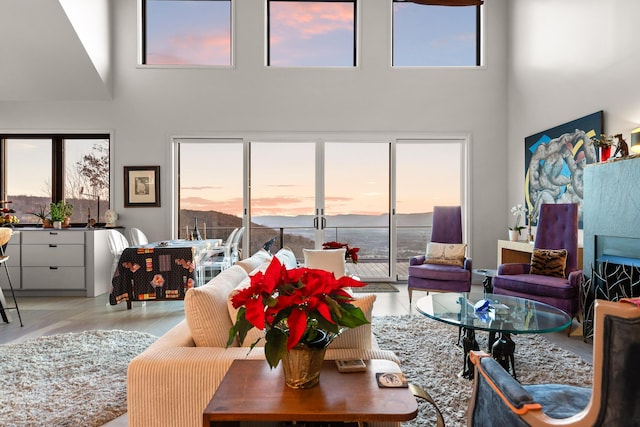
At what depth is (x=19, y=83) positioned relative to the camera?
5816 mm

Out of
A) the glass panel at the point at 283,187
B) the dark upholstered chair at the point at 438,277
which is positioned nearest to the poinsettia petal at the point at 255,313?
the dark upholstered chair at the point at 438,277

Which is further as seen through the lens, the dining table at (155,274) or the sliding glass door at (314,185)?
the sliding glass door at (314,185)

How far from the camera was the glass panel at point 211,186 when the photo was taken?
6.44 meters

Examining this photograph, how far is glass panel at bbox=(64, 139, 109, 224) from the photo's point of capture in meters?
6.28

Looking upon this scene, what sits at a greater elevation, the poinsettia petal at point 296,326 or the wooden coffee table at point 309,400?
the poinsettia petal at point 296,326

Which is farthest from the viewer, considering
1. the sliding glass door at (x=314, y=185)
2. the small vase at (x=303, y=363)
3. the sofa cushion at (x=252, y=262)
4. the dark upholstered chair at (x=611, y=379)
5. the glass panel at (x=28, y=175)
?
the sliding glass door at (x=314, y=185)

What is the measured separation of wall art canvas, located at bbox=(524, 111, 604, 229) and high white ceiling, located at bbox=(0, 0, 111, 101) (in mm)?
6302

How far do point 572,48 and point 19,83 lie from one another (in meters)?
7.46

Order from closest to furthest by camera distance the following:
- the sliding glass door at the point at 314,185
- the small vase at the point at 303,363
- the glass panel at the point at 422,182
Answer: the small vase at the point at 303,363, the sliding glass door at the point at 314,185, the glass panel at the point at 422,182

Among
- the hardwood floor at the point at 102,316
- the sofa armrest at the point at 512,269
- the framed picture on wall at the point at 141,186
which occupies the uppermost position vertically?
the framed picture on wall at the point at 141,186

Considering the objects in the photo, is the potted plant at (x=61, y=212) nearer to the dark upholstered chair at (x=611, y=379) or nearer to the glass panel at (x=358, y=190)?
the glass panel at (x=358, y=190)

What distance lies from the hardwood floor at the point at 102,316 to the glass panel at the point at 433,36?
12.4 feet

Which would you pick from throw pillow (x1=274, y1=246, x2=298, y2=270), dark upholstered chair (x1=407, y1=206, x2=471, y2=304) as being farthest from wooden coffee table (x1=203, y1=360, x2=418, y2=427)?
dark upholstered chair (x1=407, y1=206, x2=471, y2=304)

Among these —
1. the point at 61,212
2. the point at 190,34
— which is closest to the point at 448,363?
the point at 61,212
